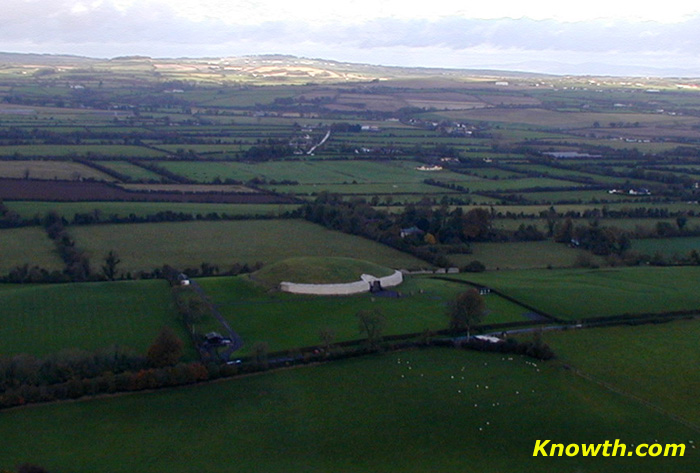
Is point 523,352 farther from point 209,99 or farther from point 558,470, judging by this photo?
point 209,99

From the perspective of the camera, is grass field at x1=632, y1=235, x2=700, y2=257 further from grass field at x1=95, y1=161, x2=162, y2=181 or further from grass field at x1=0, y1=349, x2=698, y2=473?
grass field at x1=95, y1=161, x2=162, y2=181

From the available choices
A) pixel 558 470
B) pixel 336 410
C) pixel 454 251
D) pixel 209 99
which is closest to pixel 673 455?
pixel 558 470

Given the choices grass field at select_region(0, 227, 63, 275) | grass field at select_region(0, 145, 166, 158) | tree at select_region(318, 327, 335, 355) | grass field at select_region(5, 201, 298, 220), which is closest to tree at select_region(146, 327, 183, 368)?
tree at select_region(318, 327, 335, 355)

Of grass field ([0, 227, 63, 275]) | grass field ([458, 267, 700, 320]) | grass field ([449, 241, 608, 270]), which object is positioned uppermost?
grass field ([0, 227, 63, 275])

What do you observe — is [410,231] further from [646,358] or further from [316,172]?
[316,172]

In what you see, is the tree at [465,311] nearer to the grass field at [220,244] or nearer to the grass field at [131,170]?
the grass field at [220,244]

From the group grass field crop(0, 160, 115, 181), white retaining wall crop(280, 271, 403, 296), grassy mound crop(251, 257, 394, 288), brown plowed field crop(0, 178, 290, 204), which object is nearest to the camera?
white retaining wall crop(280, 271, 403, 296)

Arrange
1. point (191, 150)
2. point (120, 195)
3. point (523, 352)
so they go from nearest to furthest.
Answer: point (523, 352), point (120, 195), point (191, 150)
